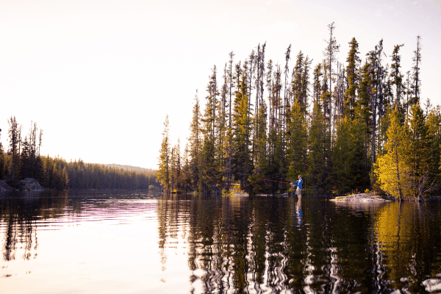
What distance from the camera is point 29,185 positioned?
9906 cm

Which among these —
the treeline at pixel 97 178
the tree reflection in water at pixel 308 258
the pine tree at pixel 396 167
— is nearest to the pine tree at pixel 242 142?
the pine tree at pixel 396 167

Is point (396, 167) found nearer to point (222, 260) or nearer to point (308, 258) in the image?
point (308, 258)

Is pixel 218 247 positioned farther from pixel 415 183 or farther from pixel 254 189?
pixel 254 189

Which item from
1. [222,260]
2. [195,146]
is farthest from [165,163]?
[222,260]

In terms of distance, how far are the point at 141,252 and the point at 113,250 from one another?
1.04m

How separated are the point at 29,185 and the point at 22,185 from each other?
2082 millimetres

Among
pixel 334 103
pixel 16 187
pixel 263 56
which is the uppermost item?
pixel 263 56

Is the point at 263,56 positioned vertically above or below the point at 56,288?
above

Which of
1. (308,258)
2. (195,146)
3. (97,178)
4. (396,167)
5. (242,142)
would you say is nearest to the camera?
(308,258)

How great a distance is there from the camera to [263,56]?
71.7 meters

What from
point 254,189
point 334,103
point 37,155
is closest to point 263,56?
point 334,103

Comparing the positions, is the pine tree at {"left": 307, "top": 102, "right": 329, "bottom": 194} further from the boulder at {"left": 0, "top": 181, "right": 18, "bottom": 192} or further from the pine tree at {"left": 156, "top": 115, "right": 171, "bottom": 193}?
the boulder at {"left": 0, "top": 181, "right": 18, "bottom": 192}

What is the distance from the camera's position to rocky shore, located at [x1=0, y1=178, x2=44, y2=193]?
89062 millimetres

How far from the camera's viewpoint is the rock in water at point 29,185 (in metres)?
96.4
